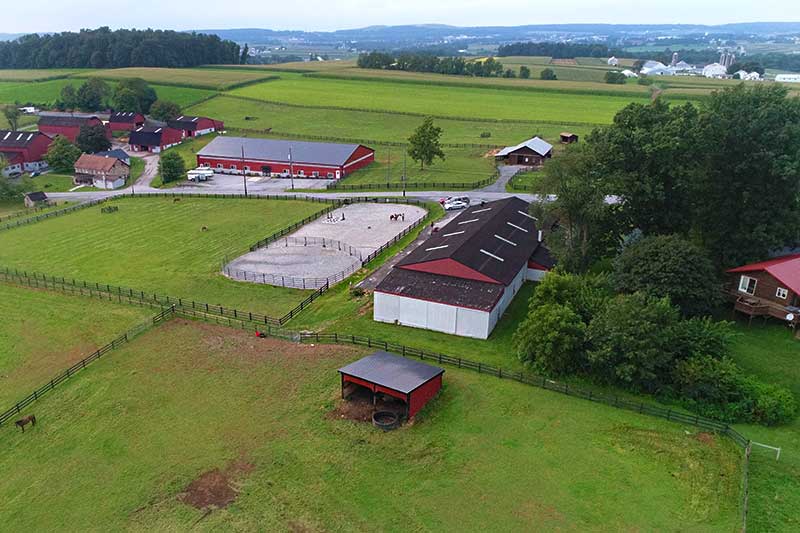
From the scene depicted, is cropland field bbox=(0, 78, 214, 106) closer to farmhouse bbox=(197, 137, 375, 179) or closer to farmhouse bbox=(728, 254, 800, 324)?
farmhouse bbox=(197, 137, 375, 179)

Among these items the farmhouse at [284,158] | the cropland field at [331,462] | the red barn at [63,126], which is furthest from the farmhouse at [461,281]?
the red barn at [63,126]

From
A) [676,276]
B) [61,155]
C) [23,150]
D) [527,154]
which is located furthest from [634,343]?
[23,150]

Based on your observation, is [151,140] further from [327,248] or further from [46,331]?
[46,331]

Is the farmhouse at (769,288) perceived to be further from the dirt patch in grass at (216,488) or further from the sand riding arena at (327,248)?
the dirt patch in grass at (216,488)

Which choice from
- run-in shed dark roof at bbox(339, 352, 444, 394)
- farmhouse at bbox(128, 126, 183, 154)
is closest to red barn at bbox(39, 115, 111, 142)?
farmhouse at bbox(128, 126, 183, 154)

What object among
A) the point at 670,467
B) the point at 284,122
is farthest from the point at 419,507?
the point at 284,122

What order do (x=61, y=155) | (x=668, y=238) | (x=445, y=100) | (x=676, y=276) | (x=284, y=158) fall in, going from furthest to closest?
1. (x=445, y=100)
2. (x=61, y=155)
3. (x=284, y=158)
4. (x=668, y=238)
5. (x=676, y=276)
